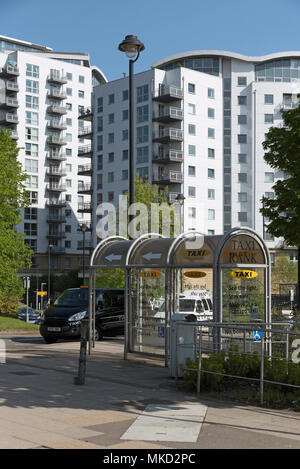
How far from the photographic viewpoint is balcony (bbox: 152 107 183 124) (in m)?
80.6

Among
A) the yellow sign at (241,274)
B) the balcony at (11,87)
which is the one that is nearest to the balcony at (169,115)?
the balcony at (11,87)

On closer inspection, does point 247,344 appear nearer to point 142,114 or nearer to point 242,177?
point 142,114

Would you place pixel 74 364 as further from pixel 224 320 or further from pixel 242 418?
pixel 242 418

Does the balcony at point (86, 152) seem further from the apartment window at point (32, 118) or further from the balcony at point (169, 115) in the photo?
the balcony at point (169, 115)

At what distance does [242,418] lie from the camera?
8555 millimetres

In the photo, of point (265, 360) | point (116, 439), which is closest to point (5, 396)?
point (116, 439)

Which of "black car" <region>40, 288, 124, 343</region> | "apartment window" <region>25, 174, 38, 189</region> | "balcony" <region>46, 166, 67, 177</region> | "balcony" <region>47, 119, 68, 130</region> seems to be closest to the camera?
"black car" <region>40, 288, 124, 343</region>

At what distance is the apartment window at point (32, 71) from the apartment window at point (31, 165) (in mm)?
12742

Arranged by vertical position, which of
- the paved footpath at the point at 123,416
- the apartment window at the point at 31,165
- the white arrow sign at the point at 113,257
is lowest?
the paved footpath at the point at 123,416

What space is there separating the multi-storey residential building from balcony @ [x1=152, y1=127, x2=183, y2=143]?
16536 mm

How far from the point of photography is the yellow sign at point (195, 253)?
1378cm

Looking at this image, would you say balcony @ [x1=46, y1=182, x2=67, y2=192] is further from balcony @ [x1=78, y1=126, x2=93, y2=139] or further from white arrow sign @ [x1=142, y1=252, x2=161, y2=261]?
white arrow sign @ [x1=142, y1=252, x2=161, y2=261]

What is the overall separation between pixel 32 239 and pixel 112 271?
62.0 metres

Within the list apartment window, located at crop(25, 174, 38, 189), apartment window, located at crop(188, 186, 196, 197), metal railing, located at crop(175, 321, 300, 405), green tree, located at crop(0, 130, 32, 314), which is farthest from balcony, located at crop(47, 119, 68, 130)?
metal railing, located at crop(175, 321, 300, 405)
